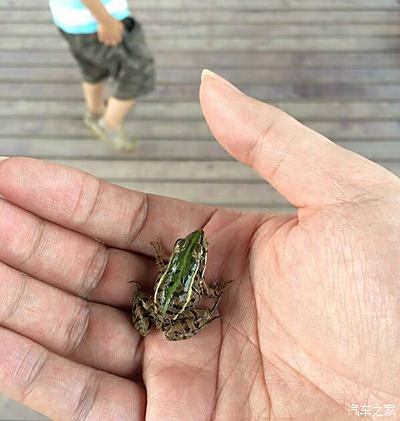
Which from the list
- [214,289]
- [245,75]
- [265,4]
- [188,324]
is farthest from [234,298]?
[265,4]

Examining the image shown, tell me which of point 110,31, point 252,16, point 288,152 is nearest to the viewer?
point 288,152

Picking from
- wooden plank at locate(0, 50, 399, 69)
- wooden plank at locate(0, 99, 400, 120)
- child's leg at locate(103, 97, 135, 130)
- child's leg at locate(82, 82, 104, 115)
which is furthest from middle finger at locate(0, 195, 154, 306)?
wooden plank at locate(0, 50, 399, 69)

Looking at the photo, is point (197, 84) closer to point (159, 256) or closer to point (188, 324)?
point (159, 256)

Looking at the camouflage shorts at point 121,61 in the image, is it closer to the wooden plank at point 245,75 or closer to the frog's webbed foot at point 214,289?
the wooden plank at point 245,75

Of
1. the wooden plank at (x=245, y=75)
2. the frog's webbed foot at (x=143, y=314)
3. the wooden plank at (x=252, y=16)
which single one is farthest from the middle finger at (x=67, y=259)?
the wooden plank at (x=252, y=16)

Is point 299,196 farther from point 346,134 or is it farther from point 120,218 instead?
point 346,134

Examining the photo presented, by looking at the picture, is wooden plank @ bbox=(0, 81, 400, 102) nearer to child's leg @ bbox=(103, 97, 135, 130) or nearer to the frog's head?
child's leg @ bbox=(103, 97, 135, 130)

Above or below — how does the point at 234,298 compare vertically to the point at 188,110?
below

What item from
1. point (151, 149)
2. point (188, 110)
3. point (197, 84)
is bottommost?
point (151, 149)
